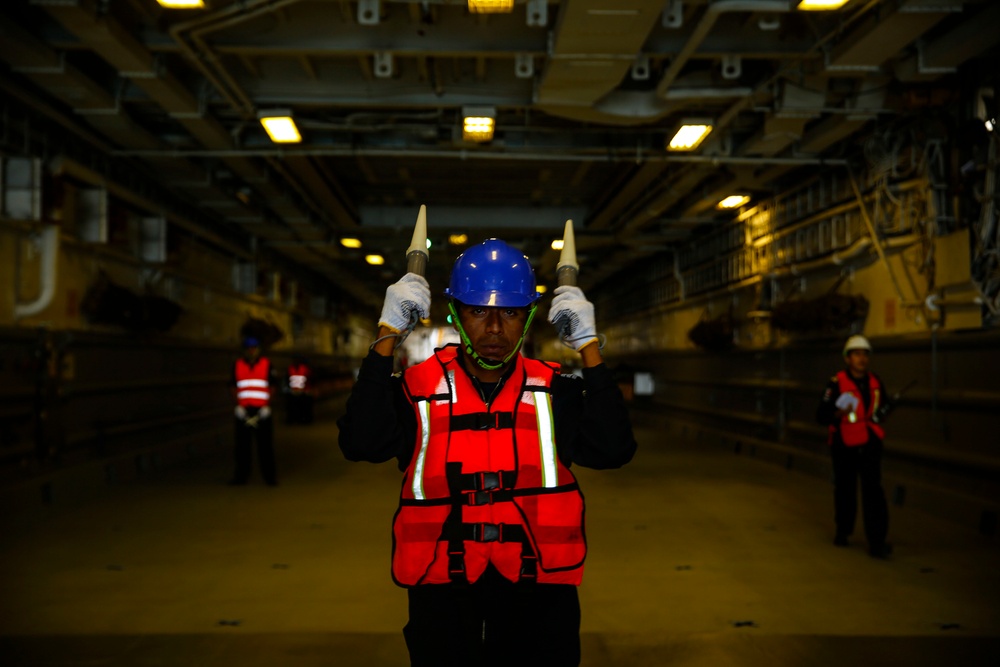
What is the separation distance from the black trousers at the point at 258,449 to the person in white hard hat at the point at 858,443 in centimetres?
629

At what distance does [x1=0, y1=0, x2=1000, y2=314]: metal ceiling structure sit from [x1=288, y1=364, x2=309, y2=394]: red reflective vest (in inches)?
241

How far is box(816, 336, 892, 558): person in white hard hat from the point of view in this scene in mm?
6660

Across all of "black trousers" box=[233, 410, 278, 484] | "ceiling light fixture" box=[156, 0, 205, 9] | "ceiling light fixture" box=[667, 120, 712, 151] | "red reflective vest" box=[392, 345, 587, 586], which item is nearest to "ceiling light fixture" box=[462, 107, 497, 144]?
"ceiling light fixture" box=[667, 120, 712, 151]

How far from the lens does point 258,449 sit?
10266 mm

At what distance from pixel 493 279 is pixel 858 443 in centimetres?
509

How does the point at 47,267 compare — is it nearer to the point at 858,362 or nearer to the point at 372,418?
the point at 372,418

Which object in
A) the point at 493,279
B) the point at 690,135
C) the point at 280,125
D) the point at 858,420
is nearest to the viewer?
the point at 493,279

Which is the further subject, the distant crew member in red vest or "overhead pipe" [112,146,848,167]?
the distant crew member in red vest

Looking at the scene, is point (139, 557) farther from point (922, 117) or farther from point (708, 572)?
point (922, 117)

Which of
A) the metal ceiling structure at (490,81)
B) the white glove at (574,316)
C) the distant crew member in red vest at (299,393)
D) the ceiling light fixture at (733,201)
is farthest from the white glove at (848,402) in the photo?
the distant crew member in red vest at (299,393)

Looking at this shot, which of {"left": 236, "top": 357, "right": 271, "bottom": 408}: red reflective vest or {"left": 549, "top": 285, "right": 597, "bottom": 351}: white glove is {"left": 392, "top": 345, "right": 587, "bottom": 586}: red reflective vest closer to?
{"left": 549, "top": 285, "right": 597, "bottom": 351}: white glove

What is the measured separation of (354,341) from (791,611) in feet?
106

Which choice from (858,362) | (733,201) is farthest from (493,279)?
(733,201)

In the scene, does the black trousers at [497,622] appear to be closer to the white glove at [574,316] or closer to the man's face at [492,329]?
the man's face at [492,329]
